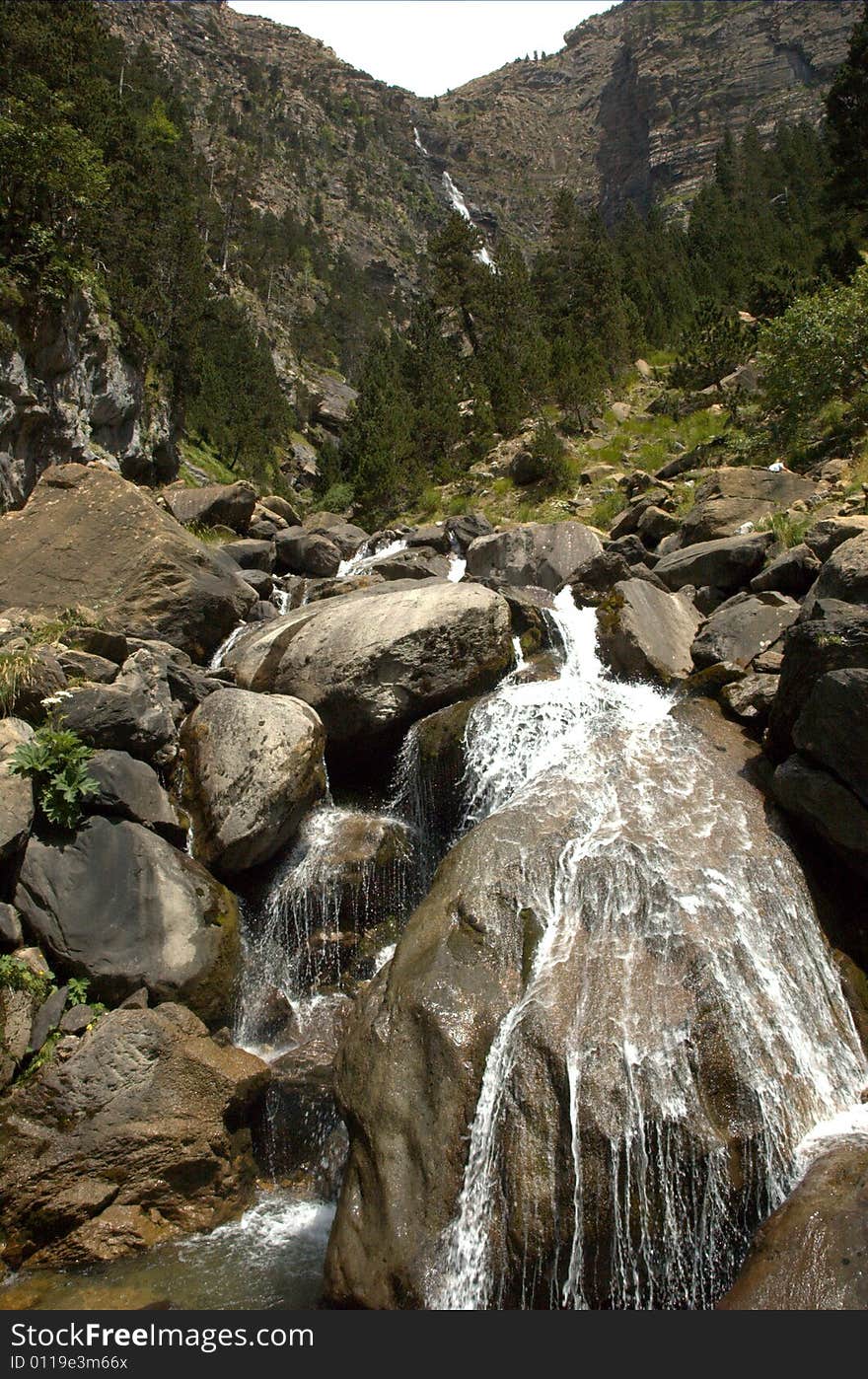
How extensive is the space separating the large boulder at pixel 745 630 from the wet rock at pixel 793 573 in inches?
17.7

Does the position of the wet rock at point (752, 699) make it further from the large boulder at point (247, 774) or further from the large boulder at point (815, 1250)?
the large boulder at point (247, 774)

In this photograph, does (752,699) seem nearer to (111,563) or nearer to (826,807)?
(826,807)

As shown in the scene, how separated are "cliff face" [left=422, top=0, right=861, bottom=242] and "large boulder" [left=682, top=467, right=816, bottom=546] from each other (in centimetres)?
9129

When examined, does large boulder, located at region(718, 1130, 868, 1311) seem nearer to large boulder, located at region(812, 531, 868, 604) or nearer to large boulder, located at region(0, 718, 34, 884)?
large boulder, located at region(812, 531, 868, 604)

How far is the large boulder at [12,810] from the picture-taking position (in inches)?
326

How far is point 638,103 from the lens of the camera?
118m

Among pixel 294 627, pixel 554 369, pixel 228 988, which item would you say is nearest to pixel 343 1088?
pixel 228 988

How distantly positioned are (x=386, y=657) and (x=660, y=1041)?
6904 mm

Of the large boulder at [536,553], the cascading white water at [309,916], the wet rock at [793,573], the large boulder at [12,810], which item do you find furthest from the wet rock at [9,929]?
the large boulder at [536,553]

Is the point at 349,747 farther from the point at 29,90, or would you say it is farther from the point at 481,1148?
the point at 29,90

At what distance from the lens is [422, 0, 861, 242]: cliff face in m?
98.0

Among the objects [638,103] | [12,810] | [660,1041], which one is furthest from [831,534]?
[638,103]

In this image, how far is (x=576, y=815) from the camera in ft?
28.9

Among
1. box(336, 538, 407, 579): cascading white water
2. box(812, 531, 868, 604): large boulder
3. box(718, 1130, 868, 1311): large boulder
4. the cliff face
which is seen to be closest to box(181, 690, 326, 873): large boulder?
box(718, 1130, 868, 1311): large boulder
